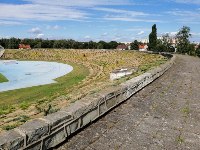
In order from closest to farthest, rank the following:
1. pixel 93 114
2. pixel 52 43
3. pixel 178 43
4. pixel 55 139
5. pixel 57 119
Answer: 1. pixel 55 139
2. pixel 57 119
3. pixel 93 114
4. pixel 178 43
5. pixel 52 43

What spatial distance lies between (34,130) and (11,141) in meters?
0.60

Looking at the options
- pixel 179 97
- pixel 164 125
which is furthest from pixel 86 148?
pixel 179 97

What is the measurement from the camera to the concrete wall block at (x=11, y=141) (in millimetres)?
4739

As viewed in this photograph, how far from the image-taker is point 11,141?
191 inches

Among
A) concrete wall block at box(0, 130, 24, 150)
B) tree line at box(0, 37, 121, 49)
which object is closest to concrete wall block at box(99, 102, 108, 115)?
concrete wall block at box(0, 130, 24, 150)

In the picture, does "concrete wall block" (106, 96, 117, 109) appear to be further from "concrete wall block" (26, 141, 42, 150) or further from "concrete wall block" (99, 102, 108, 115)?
"concrete wall block" (26, 141, 42, 150)

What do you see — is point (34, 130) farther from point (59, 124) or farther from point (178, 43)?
point (178, 43)

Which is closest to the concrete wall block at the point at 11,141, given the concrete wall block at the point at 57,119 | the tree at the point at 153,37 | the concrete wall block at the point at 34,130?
the concrete wall block at the point at 34,130

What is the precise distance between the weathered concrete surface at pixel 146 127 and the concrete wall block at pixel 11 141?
1161 mm

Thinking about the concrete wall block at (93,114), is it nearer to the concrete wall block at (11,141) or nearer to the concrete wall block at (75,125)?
the concrete wall block at (75,125)

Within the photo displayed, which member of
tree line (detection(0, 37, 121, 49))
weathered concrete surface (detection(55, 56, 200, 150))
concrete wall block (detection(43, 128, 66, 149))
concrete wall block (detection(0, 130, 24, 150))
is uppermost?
tree line (detection(0, 37, 121, 49))

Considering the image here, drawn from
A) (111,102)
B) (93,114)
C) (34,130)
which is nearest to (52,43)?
(111,102)

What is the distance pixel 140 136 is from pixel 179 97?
16.3 feet

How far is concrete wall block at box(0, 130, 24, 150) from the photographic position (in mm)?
4739
